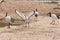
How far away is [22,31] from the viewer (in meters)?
16.1

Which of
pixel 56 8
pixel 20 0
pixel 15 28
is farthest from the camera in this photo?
pixel 20 0

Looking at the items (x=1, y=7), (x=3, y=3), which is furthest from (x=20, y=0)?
(x=1, y=7)

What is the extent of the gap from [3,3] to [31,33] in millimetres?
17029

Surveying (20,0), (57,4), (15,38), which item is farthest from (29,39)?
(20,0)

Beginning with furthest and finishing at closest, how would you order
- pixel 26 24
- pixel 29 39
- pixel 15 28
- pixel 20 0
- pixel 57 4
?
pixel 20 0, pixel 57 4, pixel 26 24, pixel 15 28, pixel 29 39

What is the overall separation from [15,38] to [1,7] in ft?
52.1

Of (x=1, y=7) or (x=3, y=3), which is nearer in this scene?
(x=1, y=7)

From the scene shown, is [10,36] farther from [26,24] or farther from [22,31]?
[26,24]

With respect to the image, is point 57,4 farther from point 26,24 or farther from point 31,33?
point 31,33

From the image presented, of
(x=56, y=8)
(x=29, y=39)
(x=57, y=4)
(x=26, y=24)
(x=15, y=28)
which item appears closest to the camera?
(x=29, y=39)

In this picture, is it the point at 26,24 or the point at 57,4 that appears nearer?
the point at 26,24

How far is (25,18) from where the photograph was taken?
1791cm

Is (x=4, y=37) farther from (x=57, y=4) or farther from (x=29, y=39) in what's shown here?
(x=57, y=4)

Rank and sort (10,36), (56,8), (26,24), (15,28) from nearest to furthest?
(10,36)
(15,28)
(26,24)
(56,8)
